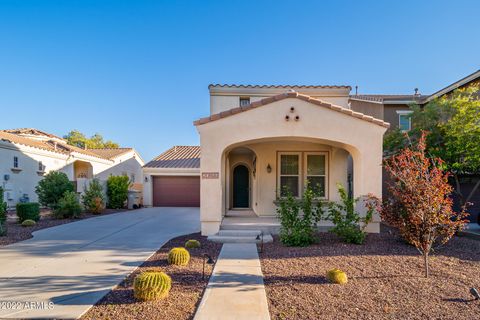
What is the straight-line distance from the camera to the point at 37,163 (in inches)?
678

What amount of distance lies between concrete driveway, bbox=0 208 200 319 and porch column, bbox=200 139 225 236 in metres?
1.47

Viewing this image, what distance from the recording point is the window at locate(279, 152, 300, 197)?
35.4ft

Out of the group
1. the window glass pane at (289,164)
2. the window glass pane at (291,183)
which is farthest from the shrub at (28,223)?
the window glass pane at (289,164)

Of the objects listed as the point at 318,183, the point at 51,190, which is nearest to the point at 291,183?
the point at 318,183

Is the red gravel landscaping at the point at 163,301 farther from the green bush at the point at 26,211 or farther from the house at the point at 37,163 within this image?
the house at the point at 37,163

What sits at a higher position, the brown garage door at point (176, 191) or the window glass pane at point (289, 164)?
the window glass pane at point (289, 164)

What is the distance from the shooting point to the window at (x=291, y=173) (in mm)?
10797

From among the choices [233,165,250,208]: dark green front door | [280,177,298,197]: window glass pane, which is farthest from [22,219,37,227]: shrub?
[280,177,298,197]: window glass pane

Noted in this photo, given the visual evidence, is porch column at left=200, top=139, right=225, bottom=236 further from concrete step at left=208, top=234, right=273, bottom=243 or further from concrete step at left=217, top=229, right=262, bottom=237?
concrete step at left=208, top=234, right=273, bottom=243

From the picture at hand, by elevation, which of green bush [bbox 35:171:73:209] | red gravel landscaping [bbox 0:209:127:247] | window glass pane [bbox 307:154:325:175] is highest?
window glass pane [bbox 307:154:325:175]

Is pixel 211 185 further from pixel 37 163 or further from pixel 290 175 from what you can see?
pixel 37 163

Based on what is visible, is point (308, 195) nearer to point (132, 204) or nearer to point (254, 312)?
point (254, 312)

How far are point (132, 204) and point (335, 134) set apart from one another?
593 inches

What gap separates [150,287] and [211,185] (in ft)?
15.5
